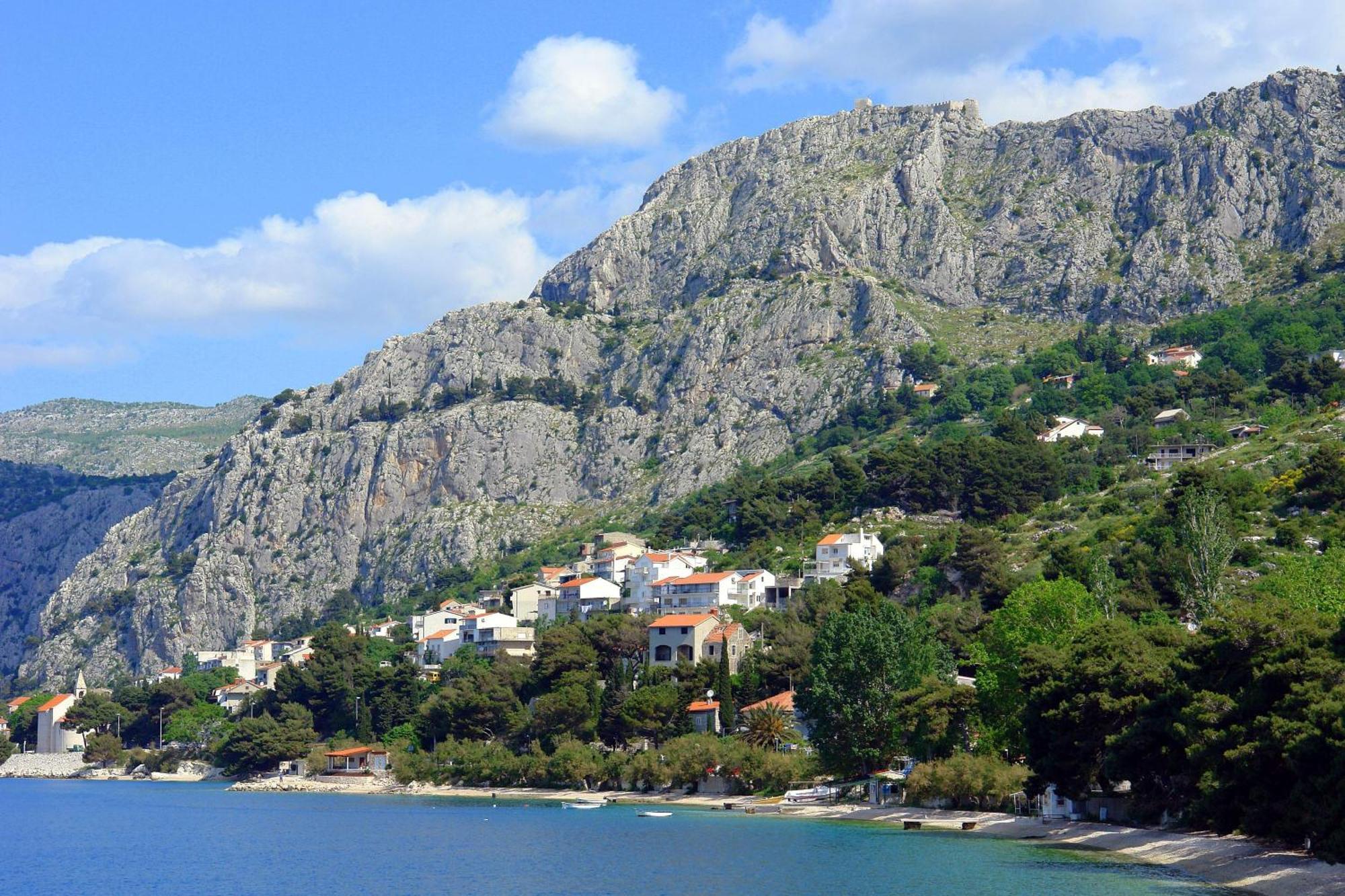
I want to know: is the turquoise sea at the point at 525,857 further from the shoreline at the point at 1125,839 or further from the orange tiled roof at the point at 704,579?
the orange tiled roof at the point at 704,579

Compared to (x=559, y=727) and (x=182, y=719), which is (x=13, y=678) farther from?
(x=559, y=727)

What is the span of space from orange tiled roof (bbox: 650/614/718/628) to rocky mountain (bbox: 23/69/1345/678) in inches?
2210

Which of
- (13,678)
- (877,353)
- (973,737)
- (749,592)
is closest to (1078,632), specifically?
(973,737)

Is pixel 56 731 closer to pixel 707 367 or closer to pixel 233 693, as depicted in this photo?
pixel 233 693

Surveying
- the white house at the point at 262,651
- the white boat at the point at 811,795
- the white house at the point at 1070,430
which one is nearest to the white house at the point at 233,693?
the white house at the point at 262,651

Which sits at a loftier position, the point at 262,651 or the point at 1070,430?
the point at 1070,430

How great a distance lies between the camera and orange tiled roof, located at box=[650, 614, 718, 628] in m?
108

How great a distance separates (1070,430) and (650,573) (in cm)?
4109

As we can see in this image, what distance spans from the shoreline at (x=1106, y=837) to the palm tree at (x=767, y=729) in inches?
139

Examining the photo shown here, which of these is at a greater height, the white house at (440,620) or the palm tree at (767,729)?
the white house at (440,620)

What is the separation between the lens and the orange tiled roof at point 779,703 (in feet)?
290

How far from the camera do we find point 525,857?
6028 cm

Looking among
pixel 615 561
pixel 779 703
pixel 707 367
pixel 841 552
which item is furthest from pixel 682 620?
A: pixel 707 367

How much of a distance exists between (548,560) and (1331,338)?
3115 inches
